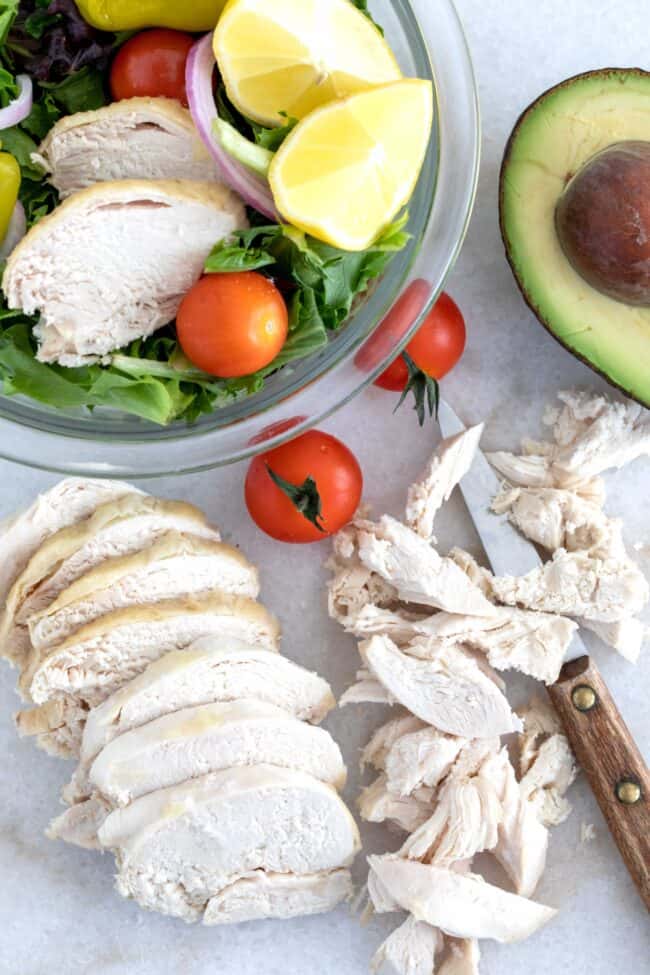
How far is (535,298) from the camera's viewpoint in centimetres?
183

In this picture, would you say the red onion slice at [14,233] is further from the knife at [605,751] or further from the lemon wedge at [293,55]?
the knife at [605,751]

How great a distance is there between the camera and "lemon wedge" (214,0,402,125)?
1495 millimetres

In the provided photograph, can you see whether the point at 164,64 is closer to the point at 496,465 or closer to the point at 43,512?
the point at 43,512

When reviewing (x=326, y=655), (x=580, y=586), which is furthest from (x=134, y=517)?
(x=580, y=586)

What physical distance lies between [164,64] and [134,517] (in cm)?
76

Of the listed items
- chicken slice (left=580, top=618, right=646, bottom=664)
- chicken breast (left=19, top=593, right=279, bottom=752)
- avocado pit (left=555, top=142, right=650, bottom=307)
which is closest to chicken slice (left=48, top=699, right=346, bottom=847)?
chicken breast (left=19, top=593, right=279, bottom=752)

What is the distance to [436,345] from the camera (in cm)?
196

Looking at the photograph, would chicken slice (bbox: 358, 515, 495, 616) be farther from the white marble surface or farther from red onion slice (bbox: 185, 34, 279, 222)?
red onion slice (bbox: 185, 34, 279, 222)

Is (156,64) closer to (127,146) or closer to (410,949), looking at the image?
(127,146)

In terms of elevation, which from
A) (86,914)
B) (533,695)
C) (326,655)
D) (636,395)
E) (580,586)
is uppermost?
(636,395)

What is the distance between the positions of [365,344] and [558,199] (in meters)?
0.43

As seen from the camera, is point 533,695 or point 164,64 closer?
point 164,64

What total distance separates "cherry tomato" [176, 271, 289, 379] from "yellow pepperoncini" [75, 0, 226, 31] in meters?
0.40

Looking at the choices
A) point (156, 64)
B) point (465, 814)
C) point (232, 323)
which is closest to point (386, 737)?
point (465, 814)
